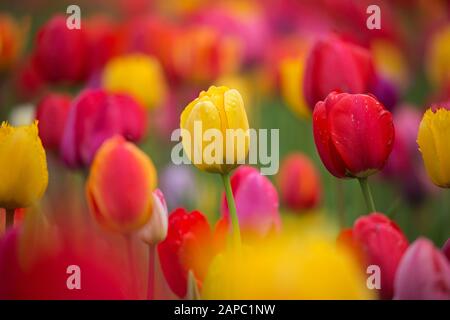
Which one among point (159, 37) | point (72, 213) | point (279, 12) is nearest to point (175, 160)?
point (72, 213)

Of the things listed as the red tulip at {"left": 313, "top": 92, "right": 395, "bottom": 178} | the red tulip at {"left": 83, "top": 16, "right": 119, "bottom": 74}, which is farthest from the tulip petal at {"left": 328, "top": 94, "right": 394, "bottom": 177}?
the red tulip at {"left": 83, "top": 16, "right": 119, "bottom": 74}

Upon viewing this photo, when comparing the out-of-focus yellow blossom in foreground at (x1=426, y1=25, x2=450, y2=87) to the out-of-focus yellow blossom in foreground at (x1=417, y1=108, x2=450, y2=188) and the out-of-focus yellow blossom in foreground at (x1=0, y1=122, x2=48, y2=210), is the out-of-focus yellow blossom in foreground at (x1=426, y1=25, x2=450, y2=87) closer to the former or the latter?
the out-of-focus yellow blossom in foreground at (x1=417, y1=108, x2=450, y2=188)

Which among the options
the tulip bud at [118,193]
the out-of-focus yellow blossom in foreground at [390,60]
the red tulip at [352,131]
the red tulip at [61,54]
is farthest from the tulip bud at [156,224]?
the out-of-focus yellow blossom in foreground at [390,60]

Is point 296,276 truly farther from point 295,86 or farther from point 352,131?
point 295,86

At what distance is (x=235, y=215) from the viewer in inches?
20.0

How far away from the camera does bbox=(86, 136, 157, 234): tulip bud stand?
52cm

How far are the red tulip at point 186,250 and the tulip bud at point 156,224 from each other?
15 mm

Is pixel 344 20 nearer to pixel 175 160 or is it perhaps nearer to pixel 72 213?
pixel 175 160

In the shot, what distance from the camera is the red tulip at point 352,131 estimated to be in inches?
20.3

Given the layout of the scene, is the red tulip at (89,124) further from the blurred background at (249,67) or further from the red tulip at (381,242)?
the red tulip at (381,242)

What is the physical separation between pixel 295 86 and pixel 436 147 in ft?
0.65

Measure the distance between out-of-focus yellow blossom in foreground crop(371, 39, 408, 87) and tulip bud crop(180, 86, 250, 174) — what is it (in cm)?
33
